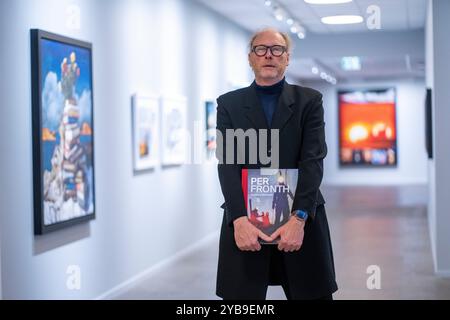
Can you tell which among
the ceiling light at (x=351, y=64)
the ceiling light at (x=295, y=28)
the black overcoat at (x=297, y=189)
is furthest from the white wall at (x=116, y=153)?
the ceiling light at (x=351, y=64)

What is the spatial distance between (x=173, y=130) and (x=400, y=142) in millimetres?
14464

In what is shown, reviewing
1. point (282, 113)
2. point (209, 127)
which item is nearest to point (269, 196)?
point (282, 113)

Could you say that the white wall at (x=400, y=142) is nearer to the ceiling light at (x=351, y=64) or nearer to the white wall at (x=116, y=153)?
the ceiling light at (x=351, y=64)

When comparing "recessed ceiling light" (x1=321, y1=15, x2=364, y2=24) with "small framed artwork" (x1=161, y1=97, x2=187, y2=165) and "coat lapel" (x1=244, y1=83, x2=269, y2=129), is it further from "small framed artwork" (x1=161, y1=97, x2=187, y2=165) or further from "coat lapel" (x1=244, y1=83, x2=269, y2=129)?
"coat lapel" (x1=244, y1=83, x2=269, y2=129)

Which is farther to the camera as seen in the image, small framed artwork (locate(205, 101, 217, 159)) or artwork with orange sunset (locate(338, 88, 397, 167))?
artwork with orange sunset (locate(338, 88, 397, 167))

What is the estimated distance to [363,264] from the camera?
7.91m

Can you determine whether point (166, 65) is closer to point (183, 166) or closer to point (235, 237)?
point (183, 166)

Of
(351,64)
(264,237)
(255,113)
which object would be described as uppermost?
(351,64)

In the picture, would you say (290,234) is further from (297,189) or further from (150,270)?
(150,270)

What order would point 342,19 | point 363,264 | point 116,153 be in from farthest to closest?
point 342,19
point 363,264
point 116,153

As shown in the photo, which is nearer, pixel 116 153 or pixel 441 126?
pixel 116 153

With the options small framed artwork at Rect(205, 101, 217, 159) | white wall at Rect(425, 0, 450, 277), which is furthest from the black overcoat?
small framed artwork at Rect(205, 101, 217, 159)

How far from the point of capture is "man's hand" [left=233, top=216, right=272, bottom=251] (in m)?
2.46

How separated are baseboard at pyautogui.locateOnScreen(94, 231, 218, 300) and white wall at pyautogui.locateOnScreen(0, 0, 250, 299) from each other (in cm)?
6
